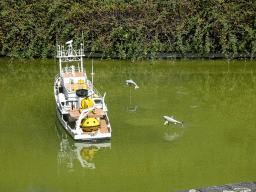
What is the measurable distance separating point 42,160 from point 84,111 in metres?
1.49

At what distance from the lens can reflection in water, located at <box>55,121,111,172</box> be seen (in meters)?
7.64

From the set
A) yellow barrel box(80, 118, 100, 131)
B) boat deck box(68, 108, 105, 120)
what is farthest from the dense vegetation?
yellow barrel box(80, 118, 100, 131)

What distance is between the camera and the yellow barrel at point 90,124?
339 inches

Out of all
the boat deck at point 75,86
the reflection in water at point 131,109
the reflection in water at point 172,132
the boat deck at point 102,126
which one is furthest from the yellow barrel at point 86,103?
the reflection in water at point 172,132

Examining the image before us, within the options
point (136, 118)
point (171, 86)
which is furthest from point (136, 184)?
point (171, 86)

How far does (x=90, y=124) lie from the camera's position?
8609 mm

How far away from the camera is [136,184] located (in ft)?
22.2

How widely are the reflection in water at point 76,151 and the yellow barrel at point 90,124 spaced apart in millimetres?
336

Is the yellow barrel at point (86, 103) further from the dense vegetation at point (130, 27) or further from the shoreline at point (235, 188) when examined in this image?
the dense vegetation at point (130, 27)

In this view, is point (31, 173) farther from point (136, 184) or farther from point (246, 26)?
point (246, 26)

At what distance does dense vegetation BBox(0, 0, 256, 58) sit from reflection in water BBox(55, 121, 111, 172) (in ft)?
33.2

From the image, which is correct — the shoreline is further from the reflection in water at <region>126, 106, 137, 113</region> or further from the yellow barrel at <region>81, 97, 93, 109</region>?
the reflection in water at <region>126, 106, 137, 113</region>

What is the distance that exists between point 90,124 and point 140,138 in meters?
1.18

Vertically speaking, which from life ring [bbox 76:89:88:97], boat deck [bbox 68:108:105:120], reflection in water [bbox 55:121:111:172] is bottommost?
reflection in water [bbox 55:121:111:172]
